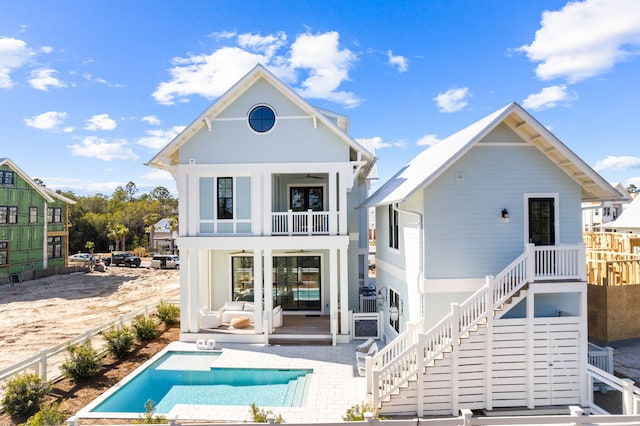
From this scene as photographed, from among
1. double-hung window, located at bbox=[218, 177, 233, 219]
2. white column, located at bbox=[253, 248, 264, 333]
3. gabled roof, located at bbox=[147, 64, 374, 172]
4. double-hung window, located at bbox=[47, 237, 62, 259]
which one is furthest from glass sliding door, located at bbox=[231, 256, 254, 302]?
double-hung window, located at bbox=[47, 237, 62, 259]

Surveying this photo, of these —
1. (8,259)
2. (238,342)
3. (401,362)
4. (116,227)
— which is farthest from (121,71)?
(116,227)

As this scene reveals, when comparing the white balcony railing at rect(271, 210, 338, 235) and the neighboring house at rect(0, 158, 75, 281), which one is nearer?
the white balcony railing at rect(271, 210, 338, 235)

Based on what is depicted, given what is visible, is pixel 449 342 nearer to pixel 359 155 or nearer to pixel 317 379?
pixel 317 379

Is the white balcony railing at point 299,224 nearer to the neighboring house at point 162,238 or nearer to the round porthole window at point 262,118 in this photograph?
the round porthole window at point 262,118

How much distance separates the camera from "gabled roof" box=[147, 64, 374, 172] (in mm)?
12977

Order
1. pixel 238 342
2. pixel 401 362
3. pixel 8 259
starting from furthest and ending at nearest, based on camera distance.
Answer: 1. pixel 8 259
2. pixel 238 342
3. pixel 401 362

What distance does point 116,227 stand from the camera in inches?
2128

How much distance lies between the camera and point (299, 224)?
47.4 ft

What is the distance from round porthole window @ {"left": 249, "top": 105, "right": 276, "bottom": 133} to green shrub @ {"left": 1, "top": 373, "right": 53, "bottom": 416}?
982cm

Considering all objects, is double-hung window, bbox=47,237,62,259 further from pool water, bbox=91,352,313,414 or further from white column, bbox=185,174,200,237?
pool water, bbox=91,352,313,414

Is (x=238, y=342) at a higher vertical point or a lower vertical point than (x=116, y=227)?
lower

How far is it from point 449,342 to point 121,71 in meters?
21.2

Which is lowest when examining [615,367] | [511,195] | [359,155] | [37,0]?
[615,367]

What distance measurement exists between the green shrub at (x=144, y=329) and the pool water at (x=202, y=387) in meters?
2.08
